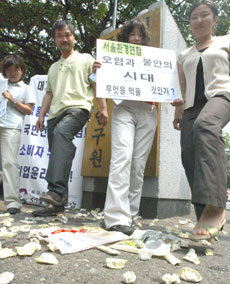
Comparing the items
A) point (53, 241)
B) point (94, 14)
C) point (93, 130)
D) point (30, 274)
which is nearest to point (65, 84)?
point (93, 130)

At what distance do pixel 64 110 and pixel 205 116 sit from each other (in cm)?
152

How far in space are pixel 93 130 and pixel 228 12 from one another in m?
8.53

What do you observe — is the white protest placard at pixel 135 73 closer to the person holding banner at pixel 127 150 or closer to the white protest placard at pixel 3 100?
the person holding banner at pixel 127 150

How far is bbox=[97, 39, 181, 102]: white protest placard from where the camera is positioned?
2.63 metres

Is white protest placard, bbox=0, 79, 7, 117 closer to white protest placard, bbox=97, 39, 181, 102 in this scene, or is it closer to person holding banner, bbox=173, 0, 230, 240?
white protest placard, bbox=97, 39, 181, 102

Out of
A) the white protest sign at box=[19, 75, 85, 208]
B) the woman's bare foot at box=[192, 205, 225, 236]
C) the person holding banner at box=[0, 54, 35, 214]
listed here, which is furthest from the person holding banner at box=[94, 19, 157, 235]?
the white protest sign at box=[19, 75, 85, 208]

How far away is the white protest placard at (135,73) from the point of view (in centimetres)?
263

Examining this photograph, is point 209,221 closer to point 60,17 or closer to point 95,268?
point 95,268

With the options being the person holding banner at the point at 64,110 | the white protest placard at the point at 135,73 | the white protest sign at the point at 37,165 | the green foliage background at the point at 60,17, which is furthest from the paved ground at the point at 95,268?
the green foliage background at the point at 60,17

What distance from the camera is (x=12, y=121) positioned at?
3.46 m

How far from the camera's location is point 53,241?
1.79 m

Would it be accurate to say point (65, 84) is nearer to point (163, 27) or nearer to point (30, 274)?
point (163, 27)

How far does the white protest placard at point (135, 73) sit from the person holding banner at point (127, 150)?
10 cm

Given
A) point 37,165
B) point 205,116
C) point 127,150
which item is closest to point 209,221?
point 205,116
